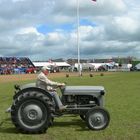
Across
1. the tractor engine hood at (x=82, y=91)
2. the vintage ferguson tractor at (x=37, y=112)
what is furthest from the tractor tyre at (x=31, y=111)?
the tractor engine hood at (x=82, y=91)

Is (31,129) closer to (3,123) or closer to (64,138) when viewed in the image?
(64,138)

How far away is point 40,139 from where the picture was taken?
11117 mm

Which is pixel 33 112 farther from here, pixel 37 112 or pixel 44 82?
pixel 44 82

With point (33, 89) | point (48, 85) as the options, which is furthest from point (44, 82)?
point (33, 89)

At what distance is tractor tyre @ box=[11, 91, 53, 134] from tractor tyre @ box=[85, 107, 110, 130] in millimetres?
1116

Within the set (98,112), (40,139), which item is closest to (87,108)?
(98,112)

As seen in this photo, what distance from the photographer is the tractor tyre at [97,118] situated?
491 inches

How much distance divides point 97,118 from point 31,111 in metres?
1.83

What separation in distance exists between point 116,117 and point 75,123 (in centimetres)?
175

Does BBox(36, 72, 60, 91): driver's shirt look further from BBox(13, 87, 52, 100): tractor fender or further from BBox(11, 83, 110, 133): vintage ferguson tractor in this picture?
BBox(13, 87, 52, 100): tractor fender

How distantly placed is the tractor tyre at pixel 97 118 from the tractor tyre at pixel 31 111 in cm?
112

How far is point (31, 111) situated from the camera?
12227 mm

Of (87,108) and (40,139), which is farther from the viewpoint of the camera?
(87,108)

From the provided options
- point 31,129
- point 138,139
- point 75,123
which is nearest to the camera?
point 138,139
